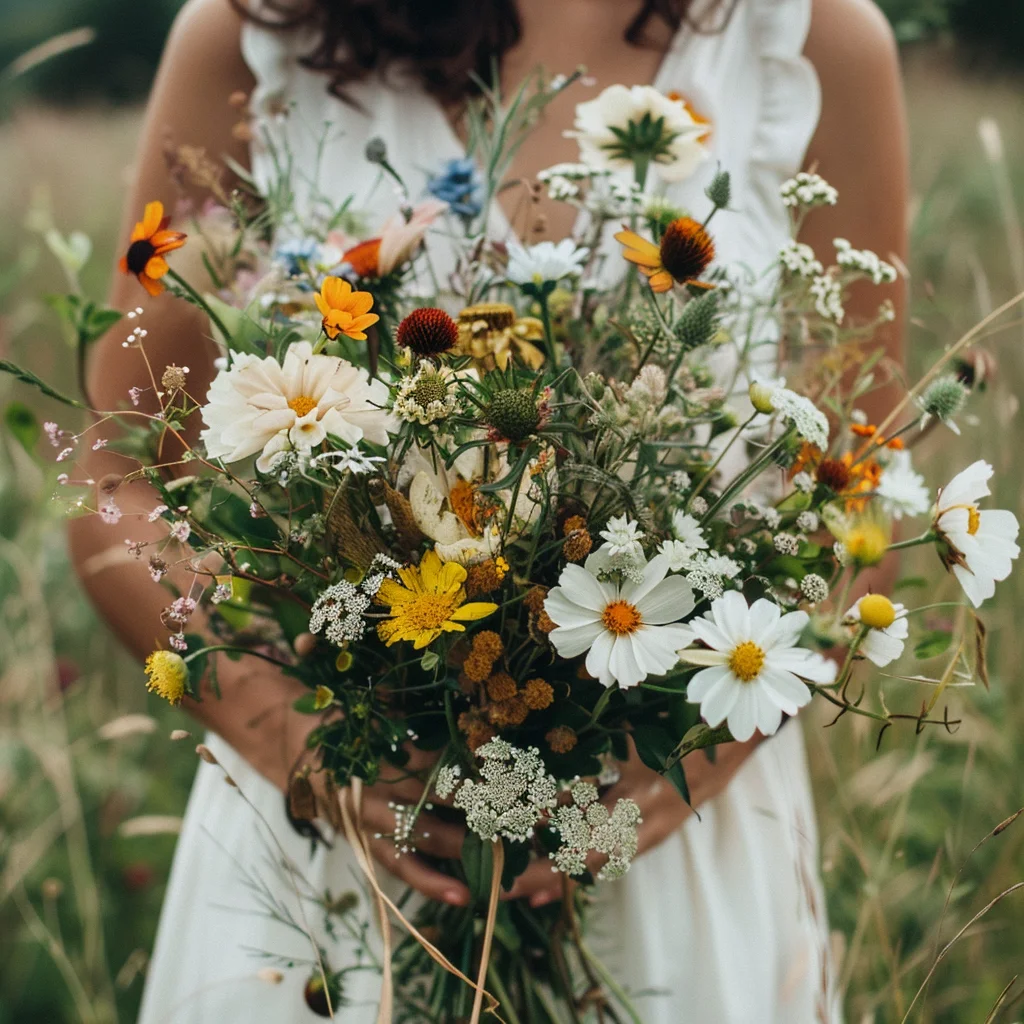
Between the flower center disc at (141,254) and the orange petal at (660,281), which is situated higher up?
the orange petal at (660,281)

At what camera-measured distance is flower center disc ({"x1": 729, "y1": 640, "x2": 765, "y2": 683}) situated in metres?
0.41

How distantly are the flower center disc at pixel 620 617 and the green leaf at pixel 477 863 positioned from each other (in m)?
0.18

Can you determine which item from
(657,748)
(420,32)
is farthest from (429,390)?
(420,32)

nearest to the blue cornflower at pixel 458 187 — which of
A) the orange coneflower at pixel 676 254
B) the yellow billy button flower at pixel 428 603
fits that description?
the orange coneflower at pixel 676 254

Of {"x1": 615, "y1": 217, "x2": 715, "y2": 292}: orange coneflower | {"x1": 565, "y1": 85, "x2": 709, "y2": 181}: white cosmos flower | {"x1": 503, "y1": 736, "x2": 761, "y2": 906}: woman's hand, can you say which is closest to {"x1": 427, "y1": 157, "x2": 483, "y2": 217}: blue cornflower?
{"x1": 565, "y1": 85, "x2": 709, "y2": 181}: white cosmos flower

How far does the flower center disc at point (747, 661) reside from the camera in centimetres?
41

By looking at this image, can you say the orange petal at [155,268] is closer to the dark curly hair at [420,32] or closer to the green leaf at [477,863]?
the green leaf at [477,863]

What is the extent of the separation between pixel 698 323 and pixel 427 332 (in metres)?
0.13

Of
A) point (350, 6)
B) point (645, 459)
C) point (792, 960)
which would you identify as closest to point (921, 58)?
point (350, 6)

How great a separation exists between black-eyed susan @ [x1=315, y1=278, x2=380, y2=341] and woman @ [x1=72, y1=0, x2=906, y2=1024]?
445mm

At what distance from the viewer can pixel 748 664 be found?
1.36ft

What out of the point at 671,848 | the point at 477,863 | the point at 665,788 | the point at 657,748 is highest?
the point at 657,748

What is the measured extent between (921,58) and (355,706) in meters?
2.86

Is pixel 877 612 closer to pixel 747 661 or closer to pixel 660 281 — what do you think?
pixel 747 661
